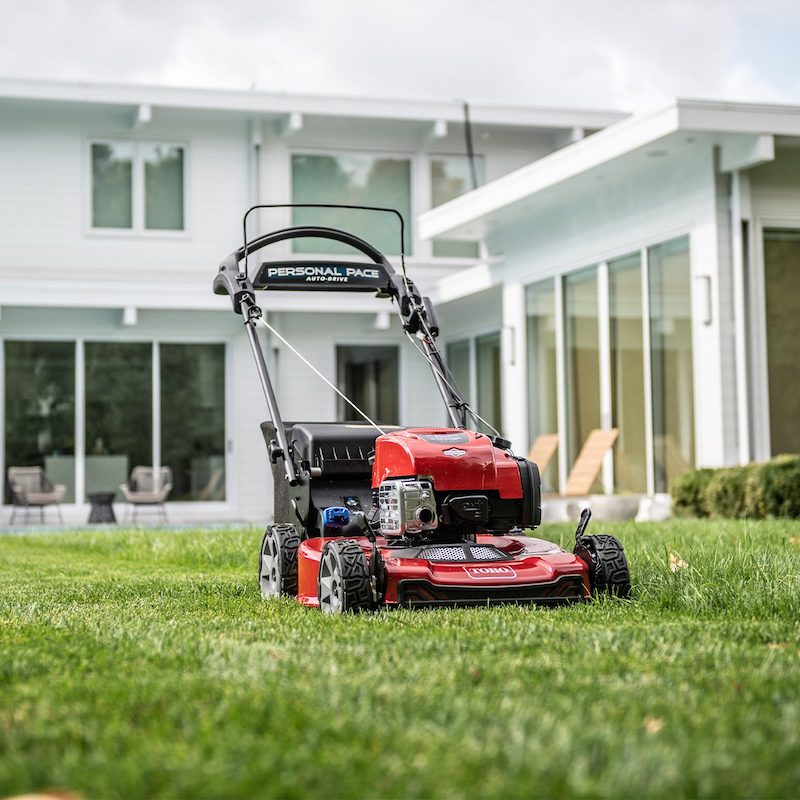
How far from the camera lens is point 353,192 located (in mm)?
18703

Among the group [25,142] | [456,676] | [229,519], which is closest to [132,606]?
[456,676]

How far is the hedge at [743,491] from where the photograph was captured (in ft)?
33.5

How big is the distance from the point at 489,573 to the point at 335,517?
2.72 feet

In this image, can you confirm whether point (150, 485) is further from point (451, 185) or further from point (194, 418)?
point (451, 185)

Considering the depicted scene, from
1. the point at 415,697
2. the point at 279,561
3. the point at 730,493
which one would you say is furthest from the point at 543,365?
the point at 415,697

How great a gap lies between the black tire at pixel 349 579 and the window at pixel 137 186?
13.6 meters

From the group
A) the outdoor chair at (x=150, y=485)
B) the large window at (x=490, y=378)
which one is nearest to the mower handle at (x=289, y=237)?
the outdoor chair at (x=150, y=485)

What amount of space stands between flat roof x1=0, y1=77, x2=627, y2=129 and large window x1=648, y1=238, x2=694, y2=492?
658 centimetres

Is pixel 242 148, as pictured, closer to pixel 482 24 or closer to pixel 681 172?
pixel 482 24

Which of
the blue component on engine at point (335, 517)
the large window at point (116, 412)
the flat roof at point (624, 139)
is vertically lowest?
the blue component on engine at point (335, 517)

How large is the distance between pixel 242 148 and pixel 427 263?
9.90ft

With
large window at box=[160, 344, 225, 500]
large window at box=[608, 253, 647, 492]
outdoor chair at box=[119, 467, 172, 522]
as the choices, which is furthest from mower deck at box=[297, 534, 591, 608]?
large window at box=[160, 344, 225, 500]

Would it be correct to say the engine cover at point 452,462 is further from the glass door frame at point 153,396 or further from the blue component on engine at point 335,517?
the glass door frame at point 153,396

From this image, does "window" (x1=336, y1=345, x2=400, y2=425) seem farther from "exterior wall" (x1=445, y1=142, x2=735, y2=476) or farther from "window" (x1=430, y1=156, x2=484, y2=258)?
"exterior wall" (x1=445, y1=142, x2=735, y2=476)
